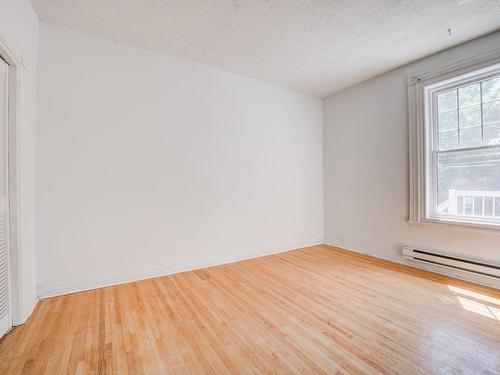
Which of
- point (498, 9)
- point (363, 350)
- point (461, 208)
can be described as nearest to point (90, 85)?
point (363, 350)

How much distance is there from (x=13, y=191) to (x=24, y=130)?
0.52 metres

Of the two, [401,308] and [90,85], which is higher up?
[90,85]

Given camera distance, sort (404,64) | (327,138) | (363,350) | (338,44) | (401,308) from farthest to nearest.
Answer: (327,138) → (404,64) → (338,44) → (401,308) → (363,350)

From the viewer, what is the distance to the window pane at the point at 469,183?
2.61 m

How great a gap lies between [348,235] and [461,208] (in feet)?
5.10

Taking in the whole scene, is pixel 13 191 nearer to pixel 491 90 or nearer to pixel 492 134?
pixel 492 134

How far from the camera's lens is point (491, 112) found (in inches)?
103

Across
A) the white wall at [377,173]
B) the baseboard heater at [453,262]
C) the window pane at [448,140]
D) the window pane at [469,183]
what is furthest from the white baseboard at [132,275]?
the window pane at [448,140]

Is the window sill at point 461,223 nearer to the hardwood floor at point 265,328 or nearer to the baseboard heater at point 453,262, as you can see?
the baseboard heater at point 453,262

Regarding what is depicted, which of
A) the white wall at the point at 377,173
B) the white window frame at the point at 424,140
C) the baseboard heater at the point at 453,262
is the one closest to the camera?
the baseboard heater at the point at 453,262

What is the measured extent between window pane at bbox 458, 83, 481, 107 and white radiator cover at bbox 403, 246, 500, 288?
1787mm

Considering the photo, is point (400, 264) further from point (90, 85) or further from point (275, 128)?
point (90, 85)

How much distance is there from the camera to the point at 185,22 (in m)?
2.37

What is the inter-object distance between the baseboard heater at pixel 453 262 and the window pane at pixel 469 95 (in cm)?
180
